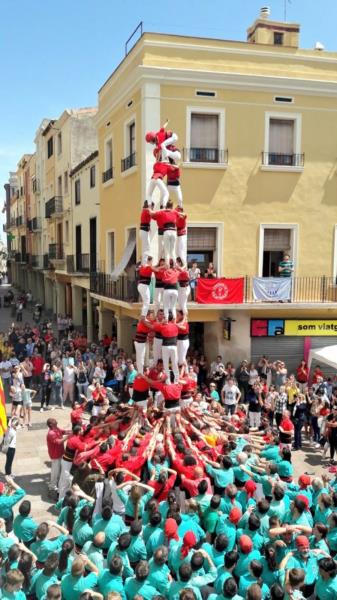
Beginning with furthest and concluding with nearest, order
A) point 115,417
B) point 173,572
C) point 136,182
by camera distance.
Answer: point 136,182 → point 115,417 → point 173,572

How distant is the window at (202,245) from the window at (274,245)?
1.62 metres

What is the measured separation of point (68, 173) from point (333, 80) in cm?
1581

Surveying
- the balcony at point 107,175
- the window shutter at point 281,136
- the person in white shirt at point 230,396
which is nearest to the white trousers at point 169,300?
the person in white shirt at point 230,396

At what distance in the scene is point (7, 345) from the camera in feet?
66.8

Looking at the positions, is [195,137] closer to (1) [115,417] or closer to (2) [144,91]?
(2) [144,91]

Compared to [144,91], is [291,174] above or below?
below

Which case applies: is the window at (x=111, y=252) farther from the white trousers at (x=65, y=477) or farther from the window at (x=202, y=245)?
the white trousers at (x=65, y=477)

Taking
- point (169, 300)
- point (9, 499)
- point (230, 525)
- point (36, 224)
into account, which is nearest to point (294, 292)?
point (169, 300)

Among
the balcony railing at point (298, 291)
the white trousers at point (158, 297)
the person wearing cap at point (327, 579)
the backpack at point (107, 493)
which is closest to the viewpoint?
the person wearing cap at point (327, 579)

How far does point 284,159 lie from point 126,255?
6.19 metres

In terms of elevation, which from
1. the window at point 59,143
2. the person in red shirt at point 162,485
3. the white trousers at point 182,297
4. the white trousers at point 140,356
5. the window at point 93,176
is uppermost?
the window at point 59,143

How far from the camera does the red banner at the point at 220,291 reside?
53.6 ft

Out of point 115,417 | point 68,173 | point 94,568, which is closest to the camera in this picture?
point 94,568

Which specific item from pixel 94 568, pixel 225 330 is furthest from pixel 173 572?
pixel 225 330
